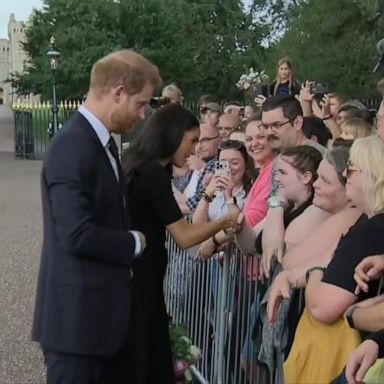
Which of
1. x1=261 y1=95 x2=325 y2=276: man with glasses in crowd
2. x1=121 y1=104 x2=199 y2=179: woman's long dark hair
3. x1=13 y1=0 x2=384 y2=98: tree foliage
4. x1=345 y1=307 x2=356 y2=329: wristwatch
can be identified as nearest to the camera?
x1=345 y1=307 x2=356 y2=329: wristwatch

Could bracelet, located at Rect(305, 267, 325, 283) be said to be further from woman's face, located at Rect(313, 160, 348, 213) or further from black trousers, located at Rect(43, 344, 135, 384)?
black trousers, located at Rect(43, 344, 135, 384)

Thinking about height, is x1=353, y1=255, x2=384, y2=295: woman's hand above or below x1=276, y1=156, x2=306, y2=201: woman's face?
below

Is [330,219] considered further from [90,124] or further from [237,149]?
[237,149]

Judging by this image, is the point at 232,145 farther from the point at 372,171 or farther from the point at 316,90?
the point at 316,90

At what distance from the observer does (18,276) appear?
28.2 feet

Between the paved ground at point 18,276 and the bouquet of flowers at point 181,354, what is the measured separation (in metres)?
1.61

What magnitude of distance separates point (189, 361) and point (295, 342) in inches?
49.3

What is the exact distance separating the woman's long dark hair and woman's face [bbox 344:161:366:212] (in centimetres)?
99

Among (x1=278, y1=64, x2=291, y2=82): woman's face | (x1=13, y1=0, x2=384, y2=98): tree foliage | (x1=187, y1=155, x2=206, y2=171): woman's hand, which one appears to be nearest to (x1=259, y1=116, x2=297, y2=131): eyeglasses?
(x1=187, y1=155, x2=206, y2=171): woman's hand

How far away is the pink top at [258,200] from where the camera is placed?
13.9 feet

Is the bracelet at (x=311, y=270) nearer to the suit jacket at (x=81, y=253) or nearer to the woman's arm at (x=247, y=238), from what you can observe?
the suit jacket at (x=81, y=253)

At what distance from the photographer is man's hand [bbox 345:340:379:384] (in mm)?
2492

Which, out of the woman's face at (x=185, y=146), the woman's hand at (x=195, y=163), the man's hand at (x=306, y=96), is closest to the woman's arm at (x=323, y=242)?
the woman's face at (x=185, y=146)

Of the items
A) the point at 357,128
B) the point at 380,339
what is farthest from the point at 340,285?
the point at 357,128
